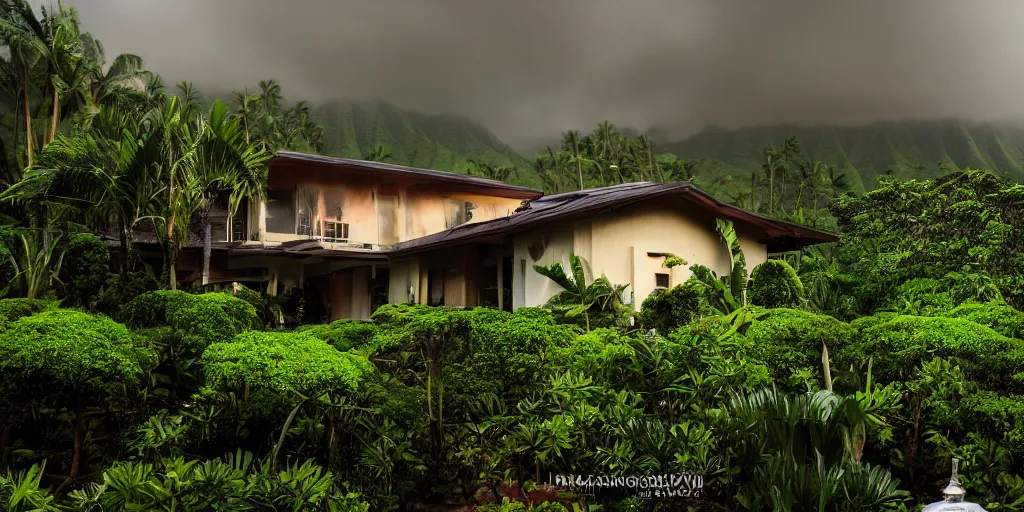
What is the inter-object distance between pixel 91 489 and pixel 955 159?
169 m

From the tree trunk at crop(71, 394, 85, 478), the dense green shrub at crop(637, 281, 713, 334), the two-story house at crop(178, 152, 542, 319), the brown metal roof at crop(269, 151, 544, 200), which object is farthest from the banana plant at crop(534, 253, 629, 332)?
the brown metal roof at crop(269, 151, 544, 200)

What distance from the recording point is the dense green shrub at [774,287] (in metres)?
12.8

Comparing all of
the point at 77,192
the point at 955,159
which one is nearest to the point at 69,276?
the point at 77,192

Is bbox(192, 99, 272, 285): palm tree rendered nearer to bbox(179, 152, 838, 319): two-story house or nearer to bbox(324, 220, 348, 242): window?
bbox(179, 152, 838, 319): two-story house

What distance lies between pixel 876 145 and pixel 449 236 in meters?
161

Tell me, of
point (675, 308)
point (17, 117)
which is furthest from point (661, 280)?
point (17, 117)

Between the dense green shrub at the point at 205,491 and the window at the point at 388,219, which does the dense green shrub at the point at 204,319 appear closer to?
the dense green shrub at the point at 205,491

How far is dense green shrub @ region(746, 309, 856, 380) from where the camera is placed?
25.8 feet

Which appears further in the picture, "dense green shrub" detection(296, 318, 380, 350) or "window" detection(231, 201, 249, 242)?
"window" detection(231, 201, 249, 242)

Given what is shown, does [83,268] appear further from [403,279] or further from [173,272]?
[403,279]

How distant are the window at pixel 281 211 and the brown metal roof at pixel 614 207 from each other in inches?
162

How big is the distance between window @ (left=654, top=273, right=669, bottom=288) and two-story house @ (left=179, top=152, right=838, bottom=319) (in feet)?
0.14

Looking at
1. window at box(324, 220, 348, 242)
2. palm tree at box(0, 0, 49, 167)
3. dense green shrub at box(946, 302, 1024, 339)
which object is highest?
palm tree at box(0, 0, 49, 167)

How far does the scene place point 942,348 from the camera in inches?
287
